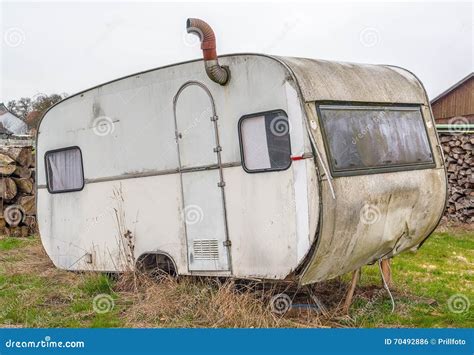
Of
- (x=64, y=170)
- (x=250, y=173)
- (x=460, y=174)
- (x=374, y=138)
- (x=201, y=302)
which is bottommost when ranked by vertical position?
(x=201, y=302)

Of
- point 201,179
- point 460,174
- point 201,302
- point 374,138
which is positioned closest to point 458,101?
point 460,174

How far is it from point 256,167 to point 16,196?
8555mm

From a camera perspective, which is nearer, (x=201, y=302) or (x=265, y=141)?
(x=265, y=141)

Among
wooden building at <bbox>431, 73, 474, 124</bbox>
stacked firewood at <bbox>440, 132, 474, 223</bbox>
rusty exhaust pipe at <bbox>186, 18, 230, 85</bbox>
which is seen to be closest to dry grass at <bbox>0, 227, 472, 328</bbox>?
rusty exhaust pipe at <bbox>186, 18, 230, 85</bbox>

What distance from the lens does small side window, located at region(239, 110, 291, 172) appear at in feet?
19.1

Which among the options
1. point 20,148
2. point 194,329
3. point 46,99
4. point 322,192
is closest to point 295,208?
point 322,192

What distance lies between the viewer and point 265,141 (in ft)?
19.6

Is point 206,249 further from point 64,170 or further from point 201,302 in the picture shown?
point 64,170

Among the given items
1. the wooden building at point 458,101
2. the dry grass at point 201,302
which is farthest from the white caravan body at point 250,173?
the wooden building at point 458,101

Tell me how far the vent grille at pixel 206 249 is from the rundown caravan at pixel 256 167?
0.05 feet

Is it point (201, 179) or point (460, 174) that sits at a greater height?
point (201, 179)

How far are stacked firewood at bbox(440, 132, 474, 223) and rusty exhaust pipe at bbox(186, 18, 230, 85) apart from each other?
9075mm

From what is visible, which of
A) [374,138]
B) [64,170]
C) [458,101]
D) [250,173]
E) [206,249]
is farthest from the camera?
[458,101]

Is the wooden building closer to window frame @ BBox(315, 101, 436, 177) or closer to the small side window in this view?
window frame @ BBox(315, 101, 436, 177)
